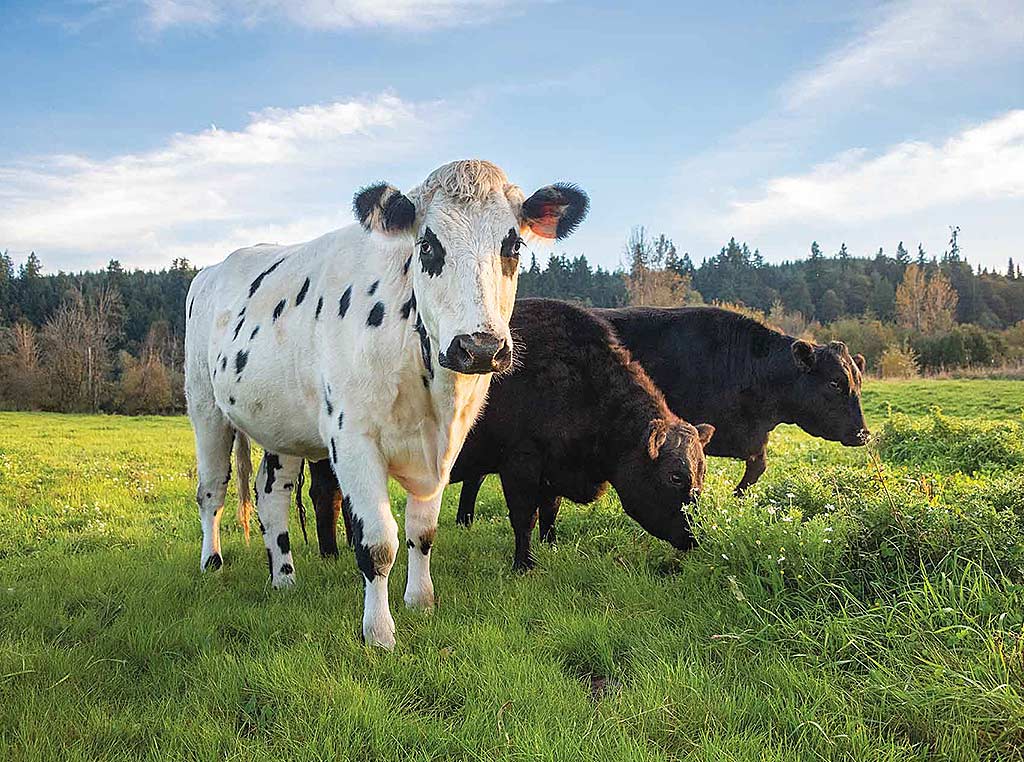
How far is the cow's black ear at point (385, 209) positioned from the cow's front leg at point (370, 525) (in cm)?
134

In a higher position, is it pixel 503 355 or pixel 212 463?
pixel 503 355

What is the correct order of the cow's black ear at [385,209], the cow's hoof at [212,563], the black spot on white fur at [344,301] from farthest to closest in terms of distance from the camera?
the cow's hoof at [212,563] → the black spot on white fur at [344,301] → the cow's black ear at [385,209]

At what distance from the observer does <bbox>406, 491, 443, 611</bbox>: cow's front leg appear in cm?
545

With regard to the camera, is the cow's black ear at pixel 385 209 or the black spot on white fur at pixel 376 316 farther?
the black spot on white fur at pixel 376 316

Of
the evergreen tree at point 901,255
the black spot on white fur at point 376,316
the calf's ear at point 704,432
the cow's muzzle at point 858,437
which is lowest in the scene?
the cow's muzzle at point 858,437

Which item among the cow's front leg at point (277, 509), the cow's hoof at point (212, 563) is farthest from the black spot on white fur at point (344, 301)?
the cow's hoof at point (212, 563)

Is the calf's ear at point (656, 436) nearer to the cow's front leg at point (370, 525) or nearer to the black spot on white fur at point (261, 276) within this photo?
the cow's front leg at point (370, 525)

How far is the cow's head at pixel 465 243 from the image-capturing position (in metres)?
4.04

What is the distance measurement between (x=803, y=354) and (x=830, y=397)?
66 centimetres

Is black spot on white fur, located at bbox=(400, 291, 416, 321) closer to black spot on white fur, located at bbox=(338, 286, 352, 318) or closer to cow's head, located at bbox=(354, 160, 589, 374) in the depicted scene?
cow's head, located at bbox=(354, 160, 589, 374)

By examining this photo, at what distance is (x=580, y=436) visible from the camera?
6.61 meters

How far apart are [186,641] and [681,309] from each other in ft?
22.3

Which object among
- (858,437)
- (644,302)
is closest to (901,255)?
(644,302)

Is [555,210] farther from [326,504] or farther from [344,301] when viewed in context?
[326,504]
